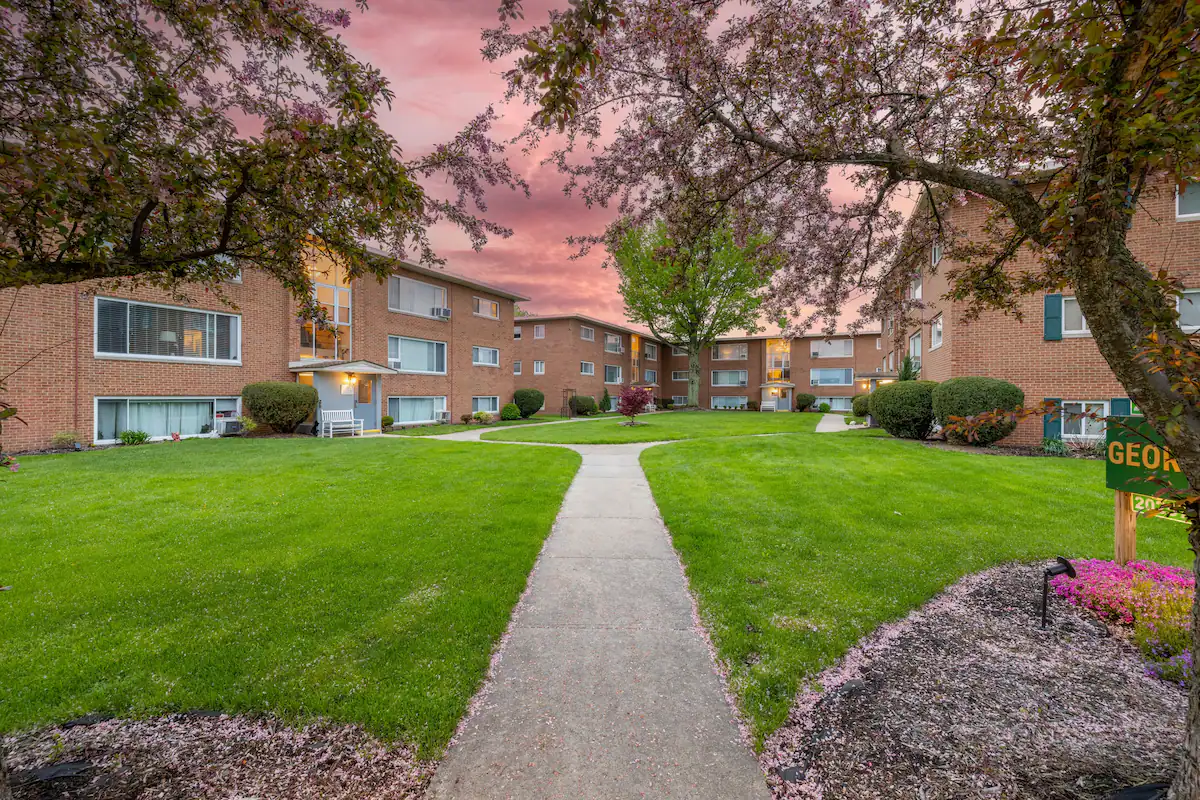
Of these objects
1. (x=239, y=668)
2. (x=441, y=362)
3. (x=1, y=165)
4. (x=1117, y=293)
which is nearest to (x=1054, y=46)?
(x=1117, y=293)

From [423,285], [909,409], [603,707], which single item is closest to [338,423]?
[423,285]

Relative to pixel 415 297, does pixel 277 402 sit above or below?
below

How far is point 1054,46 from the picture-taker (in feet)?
5.84

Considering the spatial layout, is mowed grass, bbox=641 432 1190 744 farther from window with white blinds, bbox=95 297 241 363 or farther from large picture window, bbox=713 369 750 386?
large picture window, bbox=713 369 750 386

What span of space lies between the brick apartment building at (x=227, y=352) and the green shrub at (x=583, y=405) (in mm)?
8165

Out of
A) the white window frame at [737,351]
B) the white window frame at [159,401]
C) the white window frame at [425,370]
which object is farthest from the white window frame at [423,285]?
the white window frame at [737,351]

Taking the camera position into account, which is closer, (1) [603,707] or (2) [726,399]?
(1) [603,707]

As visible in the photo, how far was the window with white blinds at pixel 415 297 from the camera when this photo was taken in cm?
2080

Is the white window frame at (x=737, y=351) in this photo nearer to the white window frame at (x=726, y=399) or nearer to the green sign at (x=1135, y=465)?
the white window frame at (x=726, y=399)

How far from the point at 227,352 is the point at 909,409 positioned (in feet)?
74.3

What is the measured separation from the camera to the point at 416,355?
72.9 feet

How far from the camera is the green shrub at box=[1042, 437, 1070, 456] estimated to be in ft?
41.4

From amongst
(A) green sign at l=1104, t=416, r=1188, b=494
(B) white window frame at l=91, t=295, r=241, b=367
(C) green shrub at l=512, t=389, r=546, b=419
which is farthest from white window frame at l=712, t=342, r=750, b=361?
(A) green sign at l=1104, t=416, r=1188, b=494

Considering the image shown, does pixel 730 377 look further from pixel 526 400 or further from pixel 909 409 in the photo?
pixel 909 409
